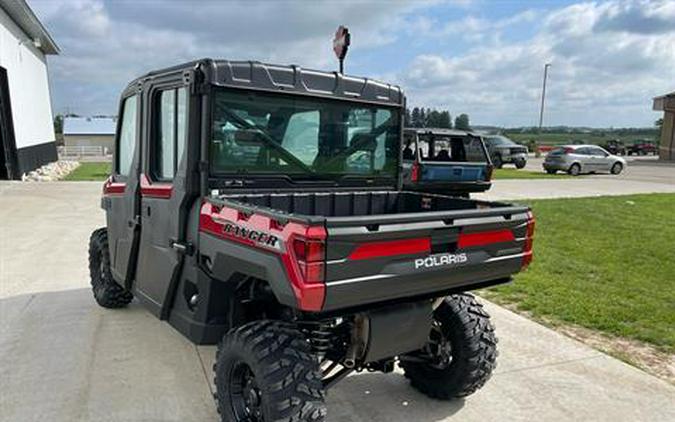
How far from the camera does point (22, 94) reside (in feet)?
67.1

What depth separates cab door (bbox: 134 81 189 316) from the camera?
352 cm

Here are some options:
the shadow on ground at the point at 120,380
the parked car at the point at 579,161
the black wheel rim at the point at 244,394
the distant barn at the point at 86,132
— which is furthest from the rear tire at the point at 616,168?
the distant barn at the point at 86,132

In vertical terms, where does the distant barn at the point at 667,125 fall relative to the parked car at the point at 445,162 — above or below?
above

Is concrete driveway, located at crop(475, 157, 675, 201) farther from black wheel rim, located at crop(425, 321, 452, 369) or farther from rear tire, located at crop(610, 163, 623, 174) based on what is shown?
black wheel rim, located at crop(425, 321, 452, 369)

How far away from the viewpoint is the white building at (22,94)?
17.7 meters

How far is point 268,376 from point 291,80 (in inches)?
75.5

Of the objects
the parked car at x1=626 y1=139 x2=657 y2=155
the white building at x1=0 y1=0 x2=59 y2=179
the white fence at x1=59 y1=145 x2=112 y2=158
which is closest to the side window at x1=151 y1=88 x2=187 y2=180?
the white building at x1=0 y1=0 x2=59 y2=179

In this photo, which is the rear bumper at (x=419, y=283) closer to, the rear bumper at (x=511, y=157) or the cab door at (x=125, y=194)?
the cab door at (x=125, y=194)

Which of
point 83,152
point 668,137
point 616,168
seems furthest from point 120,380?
point 668,137

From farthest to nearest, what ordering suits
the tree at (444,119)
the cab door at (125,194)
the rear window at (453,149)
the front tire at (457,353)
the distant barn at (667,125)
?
the distant barn at (667,125)
the tree at (444,119)
the rear window at (453,149)
the cab door at (125,194)
the front tire at (457,353)

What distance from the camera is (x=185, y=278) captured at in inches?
140

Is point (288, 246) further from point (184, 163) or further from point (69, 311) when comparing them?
point (69, 311)

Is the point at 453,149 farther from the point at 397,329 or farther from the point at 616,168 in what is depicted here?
the point at 616,168

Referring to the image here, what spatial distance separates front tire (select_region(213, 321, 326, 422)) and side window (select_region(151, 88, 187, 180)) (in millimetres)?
1331
